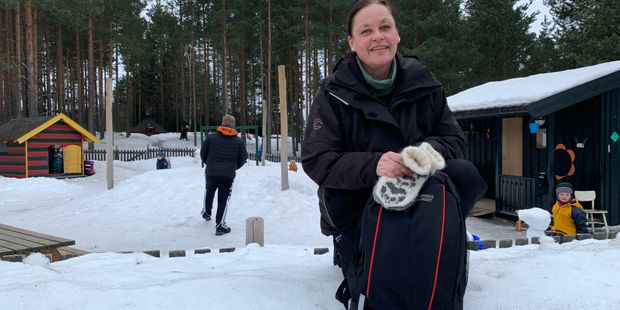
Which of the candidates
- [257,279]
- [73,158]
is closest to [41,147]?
[73,158]

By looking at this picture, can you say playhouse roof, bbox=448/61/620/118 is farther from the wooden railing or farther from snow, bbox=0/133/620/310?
snow, bbox=0/133/620/310

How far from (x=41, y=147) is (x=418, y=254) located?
2018cm

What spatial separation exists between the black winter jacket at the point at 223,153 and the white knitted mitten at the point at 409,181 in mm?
6307

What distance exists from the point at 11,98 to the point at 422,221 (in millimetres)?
42043

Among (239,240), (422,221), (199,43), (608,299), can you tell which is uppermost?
(199,43)

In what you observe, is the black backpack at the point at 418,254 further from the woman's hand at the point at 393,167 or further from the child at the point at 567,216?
the child at the point at 567,216

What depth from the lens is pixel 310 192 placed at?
1170cm

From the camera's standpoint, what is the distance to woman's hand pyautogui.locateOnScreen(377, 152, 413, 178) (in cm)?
211

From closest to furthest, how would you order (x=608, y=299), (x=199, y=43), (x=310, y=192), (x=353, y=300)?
(x=353, y=300), (x=608, y=299), (x=310, y=192), (x=199, y=43)

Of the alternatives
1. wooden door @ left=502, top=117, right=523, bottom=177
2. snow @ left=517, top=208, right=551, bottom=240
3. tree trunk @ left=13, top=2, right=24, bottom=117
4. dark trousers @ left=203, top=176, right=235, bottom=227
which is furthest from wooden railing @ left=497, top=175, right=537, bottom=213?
tree trunk @ left=13, top=2, right=24, bottom=117

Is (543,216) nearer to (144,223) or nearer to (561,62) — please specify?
(144,223)

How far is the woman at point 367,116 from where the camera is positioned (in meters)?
2.45

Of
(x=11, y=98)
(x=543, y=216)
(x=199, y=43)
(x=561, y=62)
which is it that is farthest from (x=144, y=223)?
(x=199, y=43)

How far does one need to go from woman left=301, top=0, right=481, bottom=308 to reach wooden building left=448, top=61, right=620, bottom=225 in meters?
7.08
